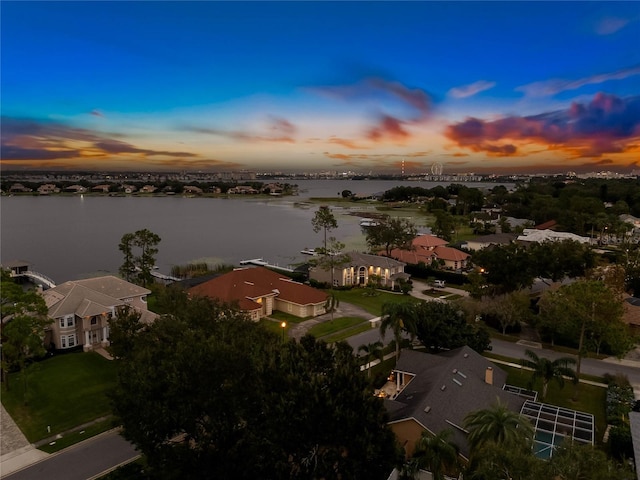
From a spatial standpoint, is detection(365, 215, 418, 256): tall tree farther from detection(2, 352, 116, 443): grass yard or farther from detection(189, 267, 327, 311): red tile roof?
detection(2, 352, 116, 443): grass yard

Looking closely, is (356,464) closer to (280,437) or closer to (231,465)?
(280,437)

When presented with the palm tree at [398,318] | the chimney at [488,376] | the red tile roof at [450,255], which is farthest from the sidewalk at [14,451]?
the red tile roof at [450,255]

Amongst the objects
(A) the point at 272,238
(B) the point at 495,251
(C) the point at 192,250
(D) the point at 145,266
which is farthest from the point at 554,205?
(D) the point at 145,266

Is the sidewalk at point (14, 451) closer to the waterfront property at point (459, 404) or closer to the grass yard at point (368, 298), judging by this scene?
the waterfront property at point (459, 404)

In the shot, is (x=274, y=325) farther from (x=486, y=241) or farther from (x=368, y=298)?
(x=486, y=241)

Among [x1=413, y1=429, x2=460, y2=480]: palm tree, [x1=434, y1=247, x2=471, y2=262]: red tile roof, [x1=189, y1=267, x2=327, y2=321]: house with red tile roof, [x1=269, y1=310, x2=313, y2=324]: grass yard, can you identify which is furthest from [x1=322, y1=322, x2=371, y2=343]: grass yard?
[x1=434, y1=247, x2=471, y2=262]: red tile roof

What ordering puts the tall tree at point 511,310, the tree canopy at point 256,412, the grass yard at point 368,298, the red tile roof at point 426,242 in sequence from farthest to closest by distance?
the red tile roof at point 426,242
the grass yard at point 368,298
the tall tree at point 511,310
the tree canopy at point 256,412
